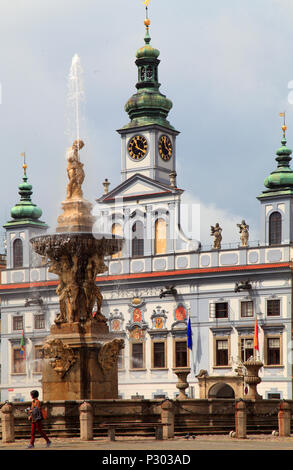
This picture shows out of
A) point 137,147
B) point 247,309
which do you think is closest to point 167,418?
point 247,309

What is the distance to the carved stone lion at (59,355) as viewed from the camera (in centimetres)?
3450

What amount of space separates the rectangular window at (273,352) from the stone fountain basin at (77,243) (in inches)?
1315

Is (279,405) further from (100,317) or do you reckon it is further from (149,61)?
(149,61)

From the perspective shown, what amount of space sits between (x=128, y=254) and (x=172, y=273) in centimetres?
377

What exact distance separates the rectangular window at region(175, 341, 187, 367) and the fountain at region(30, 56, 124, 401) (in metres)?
35.6

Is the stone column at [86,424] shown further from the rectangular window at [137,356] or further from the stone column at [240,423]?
the rectangular window at [137,356]

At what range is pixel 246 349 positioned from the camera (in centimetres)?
6925

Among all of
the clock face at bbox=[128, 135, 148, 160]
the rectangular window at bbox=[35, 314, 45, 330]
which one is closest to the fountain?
the clock face at bbox=[128, 135, 148, 160]

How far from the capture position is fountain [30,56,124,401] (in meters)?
34.7

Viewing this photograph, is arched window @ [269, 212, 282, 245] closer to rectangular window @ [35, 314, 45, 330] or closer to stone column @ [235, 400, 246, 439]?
rectangular window @ [35, 314, 45, 330]

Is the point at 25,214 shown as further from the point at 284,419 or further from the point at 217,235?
the point at 284,419

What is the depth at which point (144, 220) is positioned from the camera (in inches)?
2904

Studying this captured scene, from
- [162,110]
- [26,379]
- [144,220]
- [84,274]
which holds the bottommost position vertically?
[26,379]
